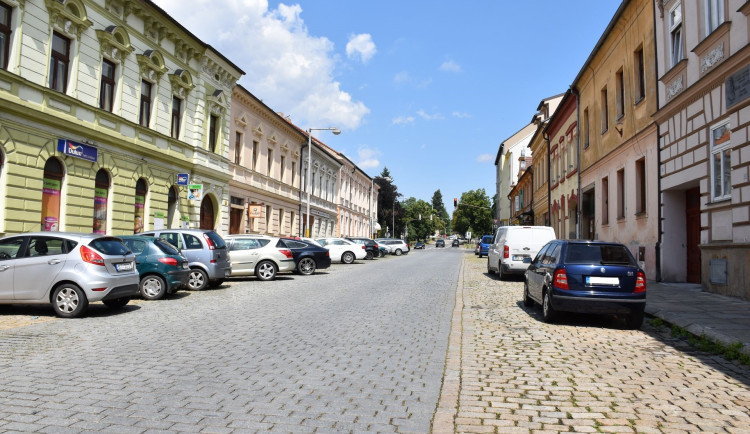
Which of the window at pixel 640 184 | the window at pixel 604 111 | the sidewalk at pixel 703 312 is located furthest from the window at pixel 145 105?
the sidewalk at pixel 703 312

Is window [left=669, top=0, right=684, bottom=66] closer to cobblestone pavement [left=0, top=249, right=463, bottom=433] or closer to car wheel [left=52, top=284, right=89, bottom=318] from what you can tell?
cobblestone pavement [left=0, top=249, right=463, bottom=433]

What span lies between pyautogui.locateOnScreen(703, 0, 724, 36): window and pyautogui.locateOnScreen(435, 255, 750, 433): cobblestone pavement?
7.67m

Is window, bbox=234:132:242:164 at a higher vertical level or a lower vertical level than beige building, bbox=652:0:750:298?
higher

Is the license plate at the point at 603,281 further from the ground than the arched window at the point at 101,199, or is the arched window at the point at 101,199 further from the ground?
the arched window at the point at 101,199

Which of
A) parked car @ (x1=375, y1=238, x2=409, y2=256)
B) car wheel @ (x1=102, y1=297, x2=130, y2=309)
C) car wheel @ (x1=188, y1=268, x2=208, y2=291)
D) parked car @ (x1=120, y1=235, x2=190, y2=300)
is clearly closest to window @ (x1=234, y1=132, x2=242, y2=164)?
car wheel @ (x1=188, y1=268, x2=208, y2=291)

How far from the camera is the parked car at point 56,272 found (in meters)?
9.63

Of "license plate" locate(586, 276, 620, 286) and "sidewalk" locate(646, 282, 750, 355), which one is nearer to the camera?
"sidewalk" locate(646, 282, 750, 355)

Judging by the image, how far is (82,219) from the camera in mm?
17719

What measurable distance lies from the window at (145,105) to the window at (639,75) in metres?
17.6

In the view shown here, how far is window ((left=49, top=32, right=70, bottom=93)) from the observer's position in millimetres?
16484

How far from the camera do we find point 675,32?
14586 millimetres

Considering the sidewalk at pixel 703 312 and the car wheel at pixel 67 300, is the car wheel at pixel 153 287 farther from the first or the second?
the sidewalk at pixel 703 312

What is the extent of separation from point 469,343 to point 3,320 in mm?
7726

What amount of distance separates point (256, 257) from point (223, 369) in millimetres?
12894
